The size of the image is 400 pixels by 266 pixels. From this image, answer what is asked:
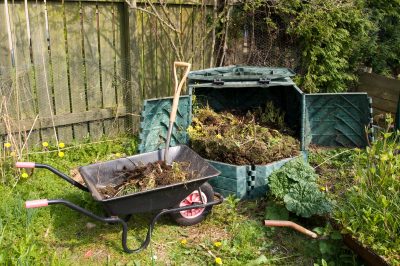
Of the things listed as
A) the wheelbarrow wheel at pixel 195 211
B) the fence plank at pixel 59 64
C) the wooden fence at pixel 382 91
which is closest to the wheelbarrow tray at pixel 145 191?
the wheelbarrow wheel at pixel 195 211

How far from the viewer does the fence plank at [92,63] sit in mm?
4953

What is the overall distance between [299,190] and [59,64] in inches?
122

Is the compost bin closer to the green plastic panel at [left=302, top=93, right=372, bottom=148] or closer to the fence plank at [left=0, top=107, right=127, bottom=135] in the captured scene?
the green plastic panel at [left=302, top=93, right=372, bottom=148]

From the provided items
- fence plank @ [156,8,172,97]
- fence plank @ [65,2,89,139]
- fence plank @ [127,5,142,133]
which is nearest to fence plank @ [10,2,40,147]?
fence plank @ [65,2,89,139]

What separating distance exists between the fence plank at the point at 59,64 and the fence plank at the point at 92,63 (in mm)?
273

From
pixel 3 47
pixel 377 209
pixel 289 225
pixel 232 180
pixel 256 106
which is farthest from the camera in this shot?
pixel 256 106

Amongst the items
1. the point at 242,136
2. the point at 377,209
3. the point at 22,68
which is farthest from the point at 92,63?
the point at 377,209

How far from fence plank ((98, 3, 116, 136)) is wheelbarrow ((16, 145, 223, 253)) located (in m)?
2.00

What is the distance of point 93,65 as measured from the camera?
5.10 m

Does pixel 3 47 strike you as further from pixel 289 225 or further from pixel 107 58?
pixel 289 225

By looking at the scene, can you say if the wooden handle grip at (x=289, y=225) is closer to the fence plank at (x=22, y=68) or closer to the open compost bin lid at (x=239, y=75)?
the open compost bin lid at (x=239, y=75)

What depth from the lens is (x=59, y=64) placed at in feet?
15.8

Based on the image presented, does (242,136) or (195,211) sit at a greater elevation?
(242,136)

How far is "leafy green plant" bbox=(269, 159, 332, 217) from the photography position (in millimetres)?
3234
